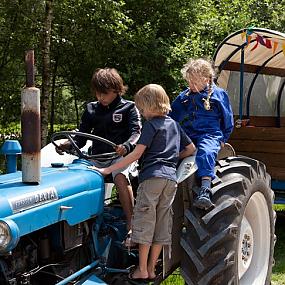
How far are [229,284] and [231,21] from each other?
353 inches

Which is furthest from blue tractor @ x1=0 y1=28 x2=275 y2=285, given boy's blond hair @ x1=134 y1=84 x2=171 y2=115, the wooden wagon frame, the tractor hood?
the wooden wagon frame

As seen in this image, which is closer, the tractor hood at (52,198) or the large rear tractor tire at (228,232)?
the tractor hood at (52,198)

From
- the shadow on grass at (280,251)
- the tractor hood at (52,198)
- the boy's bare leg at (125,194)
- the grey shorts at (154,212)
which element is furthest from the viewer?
the shadow on grass at (280,251)

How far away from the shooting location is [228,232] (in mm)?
3855

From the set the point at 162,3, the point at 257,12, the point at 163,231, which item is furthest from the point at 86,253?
the point at 257,12

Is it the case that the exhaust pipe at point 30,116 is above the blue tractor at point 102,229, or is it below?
above

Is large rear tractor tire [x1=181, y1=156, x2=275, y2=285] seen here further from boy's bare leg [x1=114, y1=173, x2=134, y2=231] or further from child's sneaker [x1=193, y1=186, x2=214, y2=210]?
boy's bare leg [x1=114, y1=173, x2=134, y2=231]

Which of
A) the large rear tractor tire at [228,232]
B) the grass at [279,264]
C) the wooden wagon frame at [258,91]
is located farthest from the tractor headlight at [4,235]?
the wooden wagon frame at [258,91]

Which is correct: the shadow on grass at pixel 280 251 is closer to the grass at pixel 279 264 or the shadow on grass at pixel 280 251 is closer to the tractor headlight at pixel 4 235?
the grass at pixel 279 264

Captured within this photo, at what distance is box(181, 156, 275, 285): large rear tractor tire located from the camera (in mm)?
3828

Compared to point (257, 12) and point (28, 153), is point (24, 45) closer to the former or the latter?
point (257, 12)

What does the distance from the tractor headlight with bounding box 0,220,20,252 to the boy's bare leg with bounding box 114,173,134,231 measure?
1148 mm

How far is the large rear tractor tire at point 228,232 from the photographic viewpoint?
12.6 ft

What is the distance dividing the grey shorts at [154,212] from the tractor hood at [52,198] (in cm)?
31
